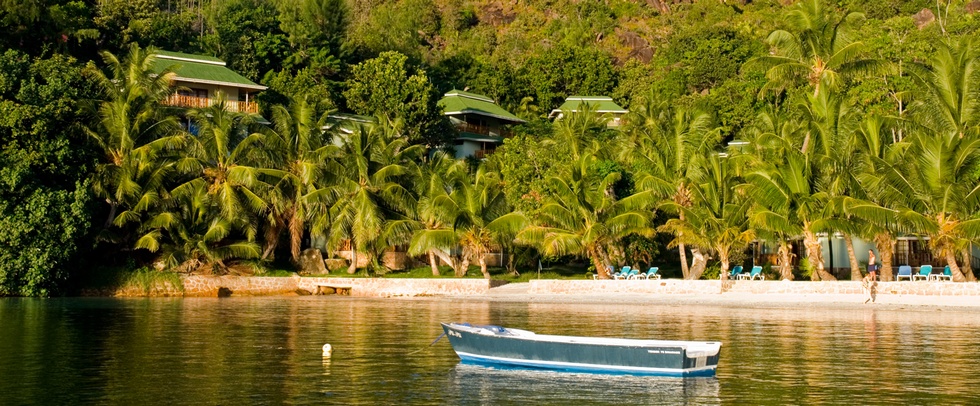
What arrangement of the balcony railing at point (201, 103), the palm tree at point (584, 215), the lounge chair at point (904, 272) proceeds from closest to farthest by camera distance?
1. the lounge chair at point (904, 272)
2. the palm tree at point (584, 215)
3. the balcony railing at point (201, 103)

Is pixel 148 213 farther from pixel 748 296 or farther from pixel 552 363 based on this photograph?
pixel 552 363

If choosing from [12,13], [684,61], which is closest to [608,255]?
[12,13]

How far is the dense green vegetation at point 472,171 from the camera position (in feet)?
131

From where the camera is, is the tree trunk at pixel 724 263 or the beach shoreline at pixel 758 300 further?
the tree trunk at pixel 724 263

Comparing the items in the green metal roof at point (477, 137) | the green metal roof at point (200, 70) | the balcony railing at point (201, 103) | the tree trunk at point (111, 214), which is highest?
the green metal roof at point (200, 70)

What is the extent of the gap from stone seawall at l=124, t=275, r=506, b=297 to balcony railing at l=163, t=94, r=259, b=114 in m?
11.7

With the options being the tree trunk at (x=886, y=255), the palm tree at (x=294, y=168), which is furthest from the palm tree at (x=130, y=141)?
the tree trunk at (x=886, y=255)

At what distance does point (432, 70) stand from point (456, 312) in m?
48.5

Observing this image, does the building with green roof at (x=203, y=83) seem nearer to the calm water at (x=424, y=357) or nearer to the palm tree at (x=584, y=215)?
the palm tree at (x=584, y=215)

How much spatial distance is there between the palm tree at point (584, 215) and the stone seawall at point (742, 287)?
165cm

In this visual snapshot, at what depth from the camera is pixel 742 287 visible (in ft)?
132

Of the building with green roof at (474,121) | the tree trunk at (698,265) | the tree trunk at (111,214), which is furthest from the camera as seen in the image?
the building with green roof at (474,121)

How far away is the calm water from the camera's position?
17984 millimetres

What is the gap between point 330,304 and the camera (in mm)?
39719
